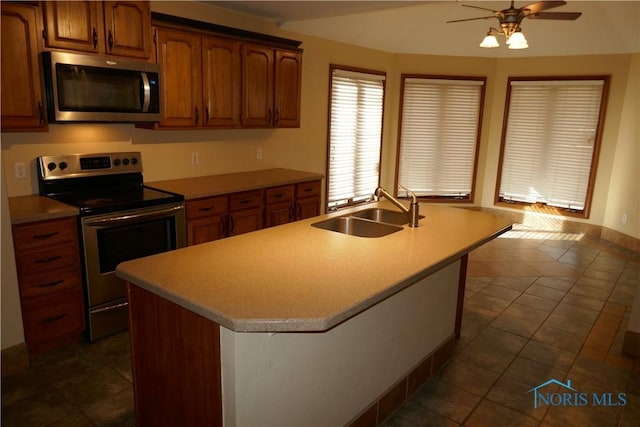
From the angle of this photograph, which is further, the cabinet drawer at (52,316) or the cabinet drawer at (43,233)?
the cabinet drawer at (52,316)

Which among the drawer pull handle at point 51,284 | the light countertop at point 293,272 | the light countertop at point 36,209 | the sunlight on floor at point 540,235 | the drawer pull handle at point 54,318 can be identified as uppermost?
the light countertop at point 36,209

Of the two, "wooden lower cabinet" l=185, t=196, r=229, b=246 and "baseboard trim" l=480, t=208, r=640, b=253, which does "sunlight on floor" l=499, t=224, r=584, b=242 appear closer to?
"baseboard trim" l=480, t=208, r=640, b=253

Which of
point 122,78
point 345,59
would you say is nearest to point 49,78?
point 122,78

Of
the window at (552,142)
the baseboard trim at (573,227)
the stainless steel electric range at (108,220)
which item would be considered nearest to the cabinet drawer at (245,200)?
the stainless steel electric range at (108,220)

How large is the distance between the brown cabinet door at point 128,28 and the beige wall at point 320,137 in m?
0.48

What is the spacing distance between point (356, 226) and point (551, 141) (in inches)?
182

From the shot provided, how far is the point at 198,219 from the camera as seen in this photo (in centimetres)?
357

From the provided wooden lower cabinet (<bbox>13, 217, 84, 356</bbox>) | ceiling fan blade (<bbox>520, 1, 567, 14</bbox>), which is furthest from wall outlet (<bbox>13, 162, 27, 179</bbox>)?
ceiling fan blade (<bbox>520, 1, 567, 14</bbox>)

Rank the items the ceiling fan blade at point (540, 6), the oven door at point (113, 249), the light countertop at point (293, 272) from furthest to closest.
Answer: the ceiling fan blade at point (540, 6), the oven door at point (113, 249), the light countertop at point (293, 272)

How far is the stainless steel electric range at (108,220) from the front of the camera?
2.99 m

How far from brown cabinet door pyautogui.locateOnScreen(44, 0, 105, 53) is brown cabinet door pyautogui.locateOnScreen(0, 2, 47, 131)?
0.29 feet

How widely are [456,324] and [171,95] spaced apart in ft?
9.01

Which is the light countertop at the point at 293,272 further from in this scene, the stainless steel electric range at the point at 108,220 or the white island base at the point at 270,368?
the stainless steel electric range at the point at 108,220

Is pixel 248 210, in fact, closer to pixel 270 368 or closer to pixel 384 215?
pixel 384 215
